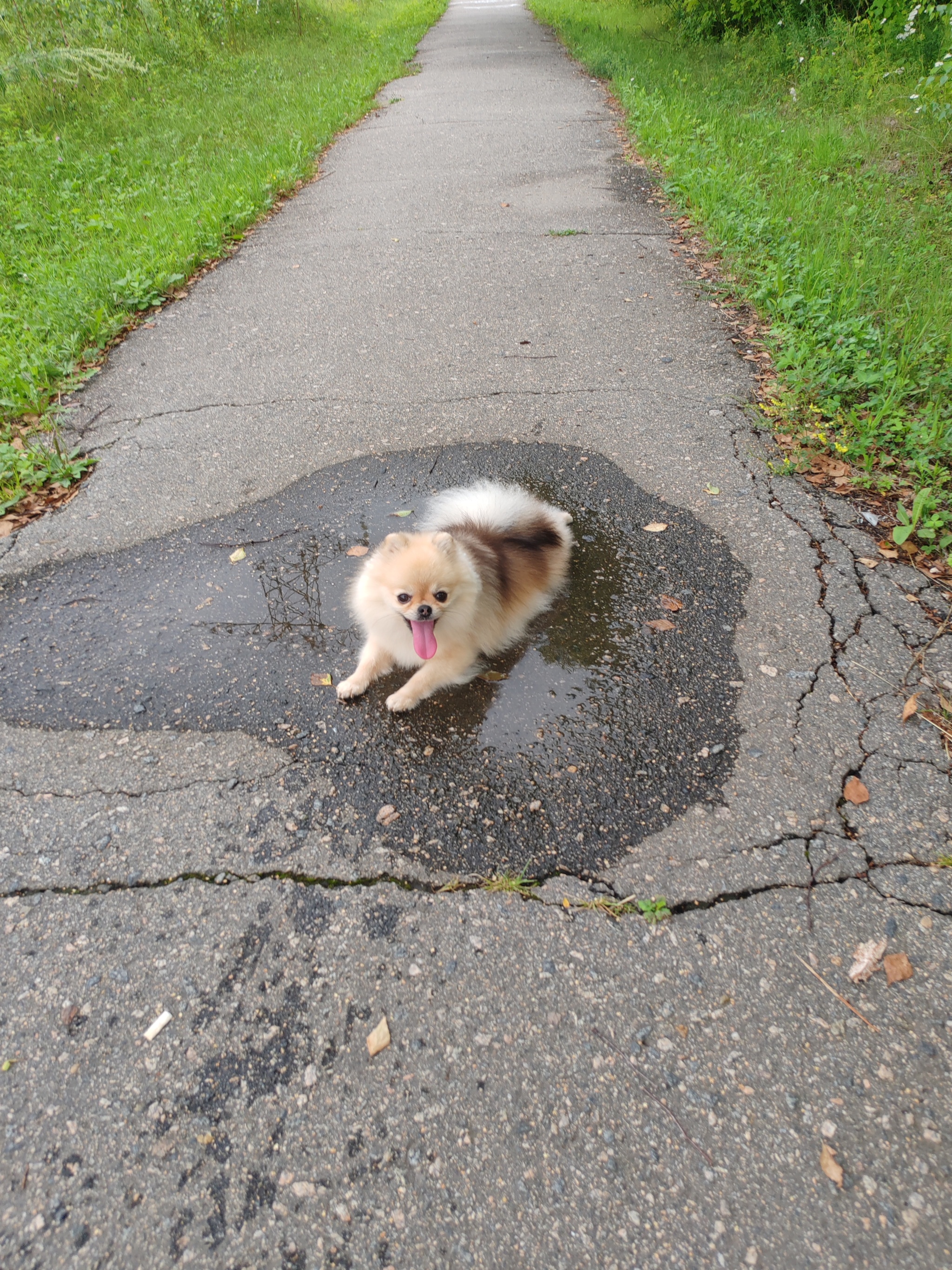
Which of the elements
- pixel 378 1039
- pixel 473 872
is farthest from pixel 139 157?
pixel 378 1039

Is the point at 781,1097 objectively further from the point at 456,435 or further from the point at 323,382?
the point at 323,382

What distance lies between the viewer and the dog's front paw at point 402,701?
2.88m

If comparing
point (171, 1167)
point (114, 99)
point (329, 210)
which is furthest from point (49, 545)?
point (114, 99)

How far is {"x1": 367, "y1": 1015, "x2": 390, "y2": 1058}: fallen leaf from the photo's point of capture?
1.93 metres

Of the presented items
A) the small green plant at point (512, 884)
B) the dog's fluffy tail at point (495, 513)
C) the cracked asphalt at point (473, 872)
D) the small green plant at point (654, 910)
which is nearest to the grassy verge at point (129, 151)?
the cracked asphalt at point (473, 872)

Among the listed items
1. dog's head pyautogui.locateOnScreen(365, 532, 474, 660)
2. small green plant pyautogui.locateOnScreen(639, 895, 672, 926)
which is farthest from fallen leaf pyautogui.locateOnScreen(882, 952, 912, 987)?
dog's head pyautogui.locateOnScreen(365, 532, 474, 660)

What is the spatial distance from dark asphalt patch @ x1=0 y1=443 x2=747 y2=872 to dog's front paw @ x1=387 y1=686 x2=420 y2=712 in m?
0.04

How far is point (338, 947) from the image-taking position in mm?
2137

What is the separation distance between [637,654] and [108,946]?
2.27 m

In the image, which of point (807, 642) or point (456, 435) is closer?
point (807, 642)

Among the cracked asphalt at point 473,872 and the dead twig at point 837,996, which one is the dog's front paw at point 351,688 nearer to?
the cracked asphalt at point 473,872

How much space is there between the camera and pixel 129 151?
29.9 feet

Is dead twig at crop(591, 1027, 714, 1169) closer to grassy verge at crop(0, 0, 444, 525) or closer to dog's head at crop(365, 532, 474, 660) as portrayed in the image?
dog's head at crop(365, 532, 474, 660)

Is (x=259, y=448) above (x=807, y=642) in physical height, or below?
above
